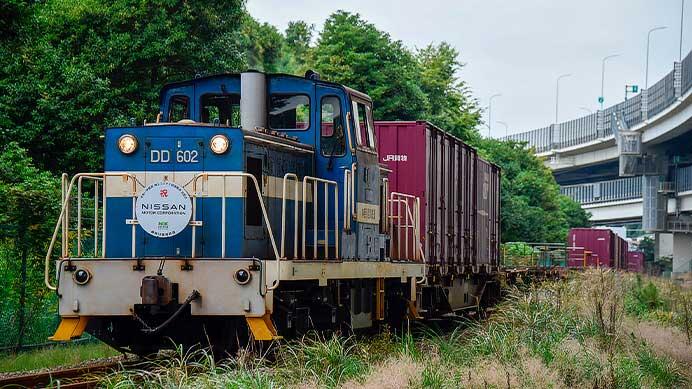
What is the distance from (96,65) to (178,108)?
11.7m

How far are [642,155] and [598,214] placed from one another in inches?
729

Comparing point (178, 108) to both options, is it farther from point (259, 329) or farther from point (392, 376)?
point (392, 376)

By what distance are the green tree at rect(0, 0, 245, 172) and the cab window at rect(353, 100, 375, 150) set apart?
10.2 metres

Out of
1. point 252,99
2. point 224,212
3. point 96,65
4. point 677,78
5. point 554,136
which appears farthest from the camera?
point 554,136

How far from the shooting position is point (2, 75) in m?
23.8

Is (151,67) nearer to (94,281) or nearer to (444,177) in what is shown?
(444,177)

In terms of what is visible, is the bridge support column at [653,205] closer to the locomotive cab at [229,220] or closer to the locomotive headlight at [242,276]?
the locomotive cab at [229,220]

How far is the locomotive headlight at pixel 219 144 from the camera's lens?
38.6ft

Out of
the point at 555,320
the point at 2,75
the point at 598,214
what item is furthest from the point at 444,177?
the point at 598,214

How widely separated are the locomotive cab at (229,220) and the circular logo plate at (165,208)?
0.01 m

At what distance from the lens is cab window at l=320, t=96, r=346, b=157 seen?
1344 centimetres

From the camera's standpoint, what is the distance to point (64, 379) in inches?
450

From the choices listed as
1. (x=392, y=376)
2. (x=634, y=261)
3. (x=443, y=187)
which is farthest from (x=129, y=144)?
(x=634, y=261)

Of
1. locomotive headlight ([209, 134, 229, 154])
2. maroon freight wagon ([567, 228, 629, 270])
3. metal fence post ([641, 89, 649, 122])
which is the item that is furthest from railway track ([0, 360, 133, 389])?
metal fence post ([641, 89, 649, 122])
